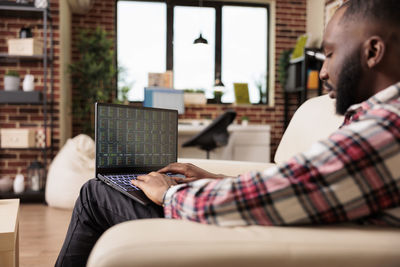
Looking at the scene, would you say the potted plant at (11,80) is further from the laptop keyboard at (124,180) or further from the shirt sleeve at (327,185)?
the shirt sleeve at (327,185)

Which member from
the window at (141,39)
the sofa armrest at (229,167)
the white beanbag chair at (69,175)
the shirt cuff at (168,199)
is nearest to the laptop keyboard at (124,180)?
the shirt cuff at (168,199)

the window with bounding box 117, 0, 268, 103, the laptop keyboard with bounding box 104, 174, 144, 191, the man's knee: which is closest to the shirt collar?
the laptop keyboard with bounding box 104, 174, 144, 191

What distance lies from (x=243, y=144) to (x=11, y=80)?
2.63 m

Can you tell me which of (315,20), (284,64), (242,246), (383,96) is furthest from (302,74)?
(242,246)

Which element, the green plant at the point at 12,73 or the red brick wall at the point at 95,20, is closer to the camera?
the green plant at the point at 12,73

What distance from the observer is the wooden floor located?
2.14 meters

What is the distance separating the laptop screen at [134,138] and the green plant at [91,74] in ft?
10.1

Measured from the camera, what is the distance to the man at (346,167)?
673 mm

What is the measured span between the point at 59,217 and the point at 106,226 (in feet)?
7.01

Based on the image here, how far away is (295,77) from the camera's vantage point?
16.9 ft

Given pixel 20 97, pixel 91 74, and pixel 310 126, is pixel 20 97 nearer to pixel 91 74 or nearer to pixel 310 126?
pixel 91 74

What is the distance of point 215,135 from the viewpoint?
4383mm

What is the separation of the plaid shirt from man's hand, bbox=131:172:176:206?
224 mm

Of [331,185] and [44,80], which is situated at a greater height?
[44,80]
